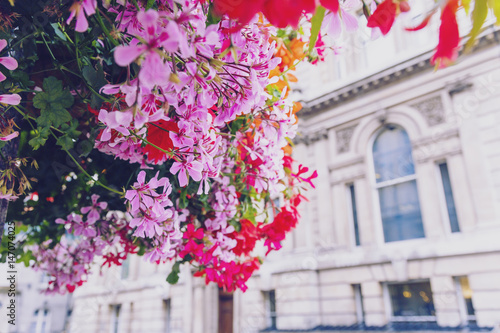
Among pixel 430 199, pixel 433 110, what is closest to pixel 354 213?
pixel 430 199

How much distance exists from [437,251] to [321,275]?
3014mm

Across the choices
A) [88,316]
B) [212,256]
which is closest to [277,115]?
[212,256]

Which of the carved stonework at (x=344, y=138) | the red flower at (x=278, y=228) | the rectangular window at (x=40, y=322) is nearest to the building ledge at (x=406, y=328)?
the carved stonework at (x=344, y=138)

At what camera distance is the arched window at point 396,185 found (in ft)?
27.6

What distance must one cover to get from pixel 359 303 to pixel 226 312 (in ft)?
16.2

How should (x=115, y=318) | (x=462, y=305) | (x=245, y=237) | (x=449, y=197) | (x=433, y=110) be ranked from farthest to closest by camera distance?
1. (x=115, y=318)
2. (x=433, y=110)
3. (x=449, y=197)
4. (x=462, y=305)
5. (x=245, y=237)

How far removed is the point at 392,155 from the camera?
359 inches

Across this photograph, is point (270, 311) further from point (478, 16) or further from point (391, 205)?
point (478, 16)

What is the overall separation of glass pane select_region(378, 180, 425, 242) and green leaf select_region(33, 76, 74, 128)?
337 inches

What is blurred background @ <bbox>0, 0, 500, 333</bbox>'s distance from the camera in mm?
7309

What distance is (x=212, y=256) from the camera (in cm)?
187

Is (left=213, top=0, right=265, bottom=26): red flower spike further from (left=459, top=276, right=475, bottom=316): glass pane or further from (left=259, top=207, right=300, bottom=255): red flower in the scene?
(left=459, top=276, right=475, bottom=316): glass pane

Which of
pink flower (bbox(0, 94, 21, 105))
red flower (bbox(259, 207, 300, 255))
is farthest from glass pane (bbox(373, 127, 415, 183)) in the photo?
pink flower (bbox(0, 94, 21, 105))

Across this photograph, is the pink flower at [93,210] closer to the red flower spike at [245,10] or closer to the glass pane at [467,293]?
the red flower spike at [245,10]
